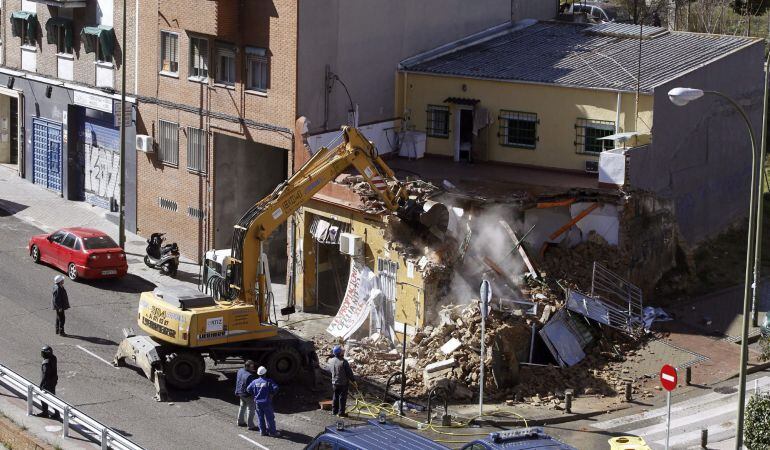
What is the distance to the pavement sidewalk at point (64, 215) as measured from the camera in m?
38.2

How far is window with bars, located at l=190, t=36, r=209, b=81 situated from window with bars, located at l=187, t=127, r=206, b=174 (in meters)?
1.72

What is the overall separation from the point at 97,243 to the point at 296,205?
9790mm

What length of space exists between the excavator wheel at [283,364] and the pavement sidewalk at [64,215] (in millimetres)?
9913

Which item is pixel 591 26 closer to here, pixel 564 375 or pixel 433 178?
pixel 433 178

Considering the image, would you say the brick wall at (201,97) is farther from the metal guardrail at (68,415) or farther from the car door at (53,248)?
the metal guardrail at (68,415)

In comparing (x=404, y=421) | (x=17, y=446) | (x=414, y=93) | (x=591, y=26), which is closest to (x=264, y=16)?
(x=414, y=93)

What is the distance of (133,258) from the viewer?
129ft

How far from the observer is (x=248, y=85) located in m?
37.0

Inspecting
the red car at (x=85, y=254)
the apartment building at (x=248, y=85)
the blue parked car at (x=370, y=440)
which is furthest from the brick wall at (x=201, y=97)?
the blue parked car at (x=370, y=440)

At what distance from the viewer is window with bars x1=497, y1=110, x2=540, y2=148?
3775cm

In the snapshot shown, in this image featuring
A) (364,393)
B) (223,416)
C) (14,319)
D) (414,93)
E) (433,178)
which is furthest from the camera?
(414,93)

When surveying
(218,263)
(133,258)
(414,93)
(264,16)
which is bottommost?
(133,258)

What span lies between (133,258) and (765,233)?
20691mm

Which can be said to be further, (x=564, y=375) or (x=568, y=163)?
(x=568, y=163)
